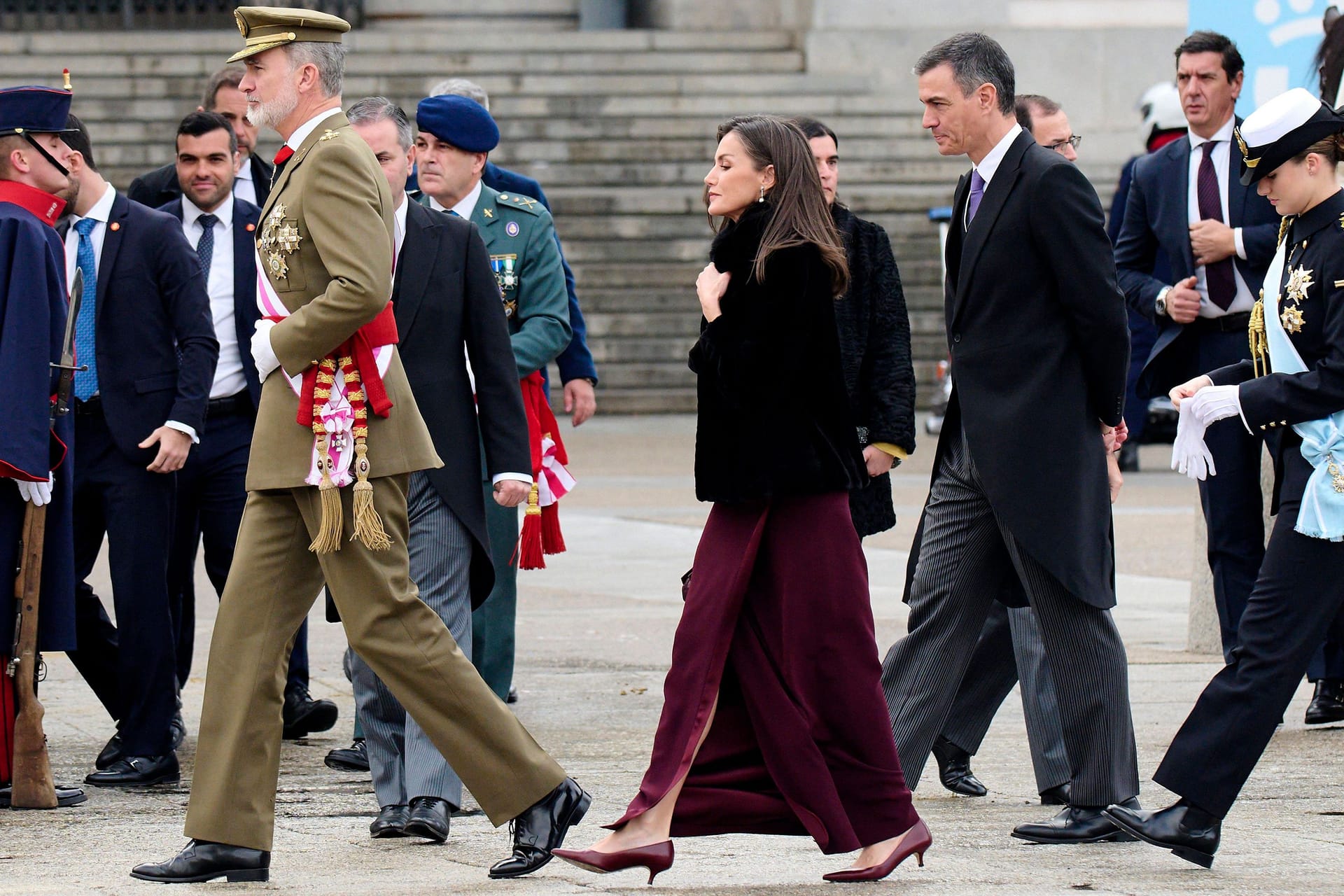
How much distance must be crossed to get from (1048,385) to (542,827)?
1593mm

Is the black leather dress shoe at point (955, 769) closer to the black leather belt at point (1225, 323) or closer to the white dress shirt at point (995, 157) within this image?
the white dress shirt at point (995, 157)

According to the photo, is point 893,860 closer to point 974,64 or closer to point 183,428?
point 974,64

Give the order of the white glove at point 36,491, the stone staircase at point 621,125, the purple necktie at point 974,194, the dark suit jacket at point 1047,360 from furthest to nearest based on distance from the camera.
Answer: the stone staircase at point 621,125 → the white glove at point 36,491 → the purple necktie at point 974,194 → the dark suit jacket at point 1047,360

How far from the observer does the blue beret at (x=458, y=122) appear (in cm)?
638

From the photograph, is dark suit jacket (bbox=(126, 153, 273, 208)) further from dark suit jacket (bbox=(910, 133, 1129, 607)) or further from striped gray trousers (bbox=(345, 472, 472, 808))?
dark suit jacket (bbox=(910, 133, 1129, 607))

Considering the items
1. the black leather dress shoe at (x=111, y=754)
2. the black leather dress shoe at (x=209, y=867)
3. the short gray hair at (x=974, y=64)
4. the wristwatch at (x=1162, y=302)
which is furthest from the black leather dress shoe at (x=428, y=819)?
the wristwatch at (x=1162, y=302)

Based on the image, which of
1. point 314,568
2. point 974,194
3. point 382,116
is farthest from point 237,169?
point 974,194

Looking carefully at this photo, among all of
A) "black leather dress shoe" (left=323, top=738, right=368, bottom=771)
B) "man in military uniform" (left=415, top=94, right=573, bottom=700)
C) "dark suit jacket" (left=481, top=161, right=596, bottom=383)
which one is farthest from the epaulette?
"black leather dress shoe" (left=323, top=738, right=368, bottom=771)

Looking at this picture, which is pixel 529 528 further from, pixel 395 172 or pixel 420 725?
pixel 420 725

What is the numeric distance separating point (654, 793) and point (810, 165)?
4.74 feet

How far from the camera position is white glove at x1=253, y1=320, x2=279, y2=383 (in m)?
4.79

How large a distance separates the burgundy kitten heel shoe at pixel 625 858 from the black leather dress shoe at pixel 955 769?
4.57 ft

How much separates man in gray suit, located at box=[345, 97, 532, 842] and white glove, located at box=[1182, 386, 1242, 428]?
1.65 m

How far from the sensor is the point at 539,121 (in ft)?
69.6
